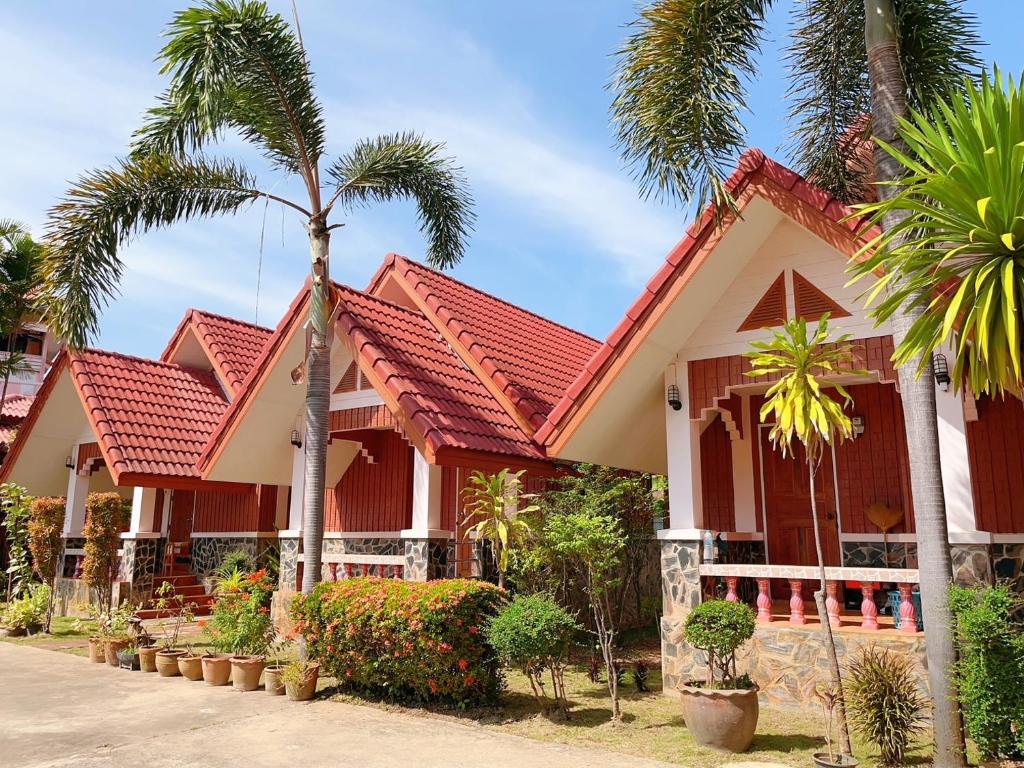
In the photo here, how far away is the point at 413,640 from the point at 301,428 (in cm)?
605

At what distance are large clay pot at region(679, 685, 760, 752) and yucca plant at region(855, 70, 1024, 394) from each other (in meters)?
3.38

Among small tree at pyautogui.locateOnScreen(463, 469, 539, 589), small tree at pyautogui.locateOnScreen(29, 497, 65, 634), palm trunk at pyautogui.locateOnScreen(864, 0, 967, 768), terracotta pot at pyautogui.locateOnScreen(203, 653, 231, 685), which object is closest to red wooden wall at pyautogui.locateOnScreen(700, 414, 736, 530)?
small tree at pyautogui.locateOnScreen(463, 469, 539, 589)

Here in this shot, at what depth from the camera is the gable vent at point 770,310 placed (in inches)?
378

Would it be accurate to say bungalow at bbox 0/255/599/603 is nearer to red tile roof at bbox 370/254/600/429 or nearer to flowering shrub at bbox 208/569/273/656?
red tile roof at bbox 370/254/600/429

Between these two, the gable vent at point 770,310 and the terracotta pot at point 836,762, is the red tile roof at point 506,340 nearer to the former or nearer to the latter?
the gable vent at point 770,310

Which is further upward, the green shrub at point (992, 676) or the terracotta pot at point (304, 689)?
the green shrub at point (992, 676)

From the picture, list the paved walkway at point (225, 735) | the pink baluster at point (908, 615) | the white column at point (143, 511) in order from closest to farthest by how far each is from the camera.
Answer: the paved walkway at point (225, 735) < the pink baluster at point (908, 615) < the white column at point (143, 511)

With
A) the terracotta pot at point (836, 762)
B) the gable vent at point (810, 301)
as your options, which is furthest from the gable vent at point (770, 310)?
the terracotta pot at point (836, 762)

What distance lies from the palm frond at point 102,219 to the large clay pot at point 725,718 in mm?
9289

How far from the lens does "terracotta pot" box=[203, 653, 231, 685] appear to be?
10.4 meters

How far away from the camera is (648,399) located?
10.8 metres

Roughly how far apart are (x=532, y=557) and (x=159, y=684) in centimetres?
525

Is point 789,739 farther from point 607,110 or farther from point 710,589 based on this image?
point 607,110

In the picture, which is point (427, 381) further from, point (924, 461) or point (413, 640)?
point (924, 461)
